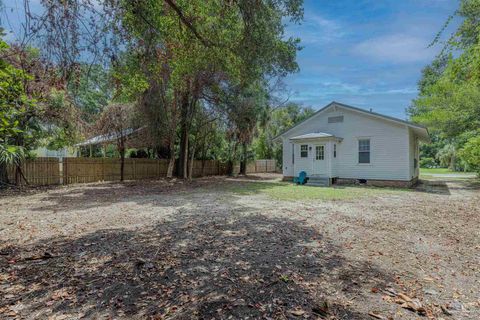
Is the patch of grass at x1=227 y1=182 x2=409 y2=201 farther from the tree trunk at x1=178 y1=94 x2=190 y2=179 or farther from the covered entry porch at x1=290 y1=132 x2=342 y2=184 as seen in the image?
the tree trunk at x1=178 y1=94 x2=190 y2=179

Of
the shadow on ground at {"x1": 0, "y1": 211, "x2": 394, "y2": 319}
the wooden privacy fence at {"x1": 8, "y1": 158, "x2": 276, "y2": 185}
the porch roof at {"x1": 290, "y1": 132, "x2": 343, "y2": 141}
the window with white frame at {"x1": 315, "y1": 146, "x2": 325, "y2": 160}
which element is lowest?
the shadow on ground at {"x1": 0, "y1": 211, "x2": 394, "y2": 319}

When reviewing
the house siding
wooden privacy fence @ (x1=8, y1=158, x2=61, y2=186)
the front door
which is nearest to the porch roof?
the house siding

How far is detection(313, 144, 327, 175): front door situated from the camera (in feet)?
53.1

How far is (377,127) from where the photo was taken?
1517 centimetres

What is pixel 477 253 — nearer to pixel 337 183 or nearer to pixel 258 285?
pixel 258 285

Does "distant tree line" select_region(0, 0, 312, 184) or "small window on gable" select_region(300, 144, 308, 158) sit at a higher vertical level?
"distant tree line" select_region(0, 0, 312, 184)

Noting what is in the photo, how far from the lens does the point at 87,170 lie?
49.8 ft

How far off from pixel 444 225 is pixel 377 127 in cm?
994

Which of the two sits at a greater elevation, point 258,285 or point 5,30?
point 5,30

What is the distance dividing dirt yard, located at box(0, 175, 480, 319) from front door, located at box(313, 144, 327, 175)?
29.5ft

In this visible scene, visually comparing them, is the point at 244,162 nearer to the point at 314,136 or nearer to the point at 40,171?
the point at 314,136

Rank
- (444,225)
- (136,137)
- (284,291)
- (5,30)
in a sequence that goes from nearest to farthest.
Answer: (284,291)
(5,30)
(444,225)
(136,137)

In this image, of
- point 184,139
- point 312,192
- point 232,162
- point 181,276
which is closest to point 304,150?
point 312,192

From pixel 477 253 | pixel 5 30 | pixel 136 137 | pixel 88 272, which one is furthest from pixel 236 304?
pixel 136 137
